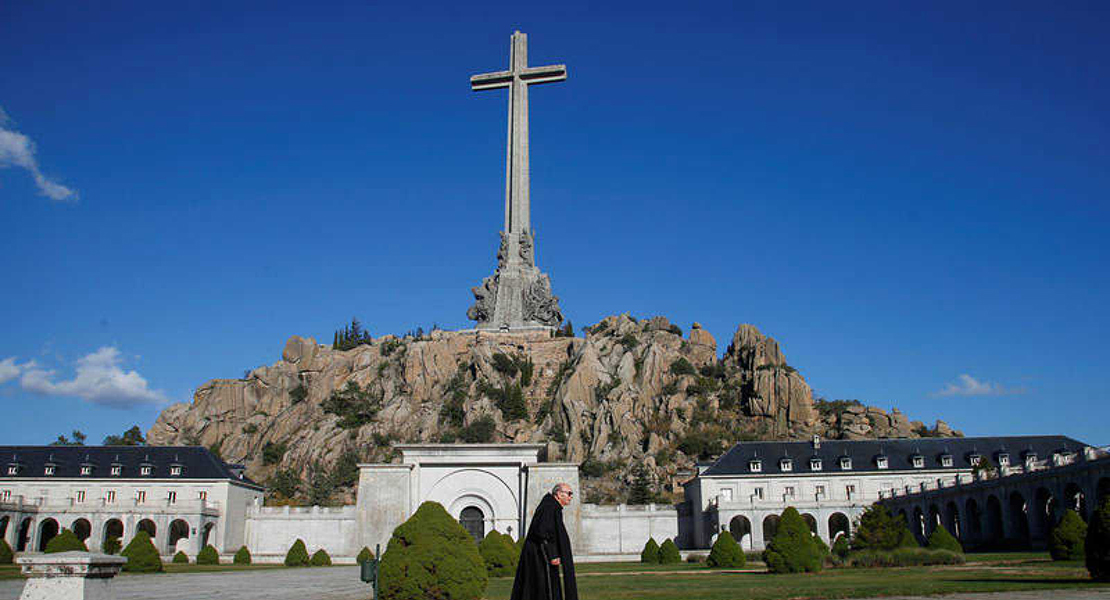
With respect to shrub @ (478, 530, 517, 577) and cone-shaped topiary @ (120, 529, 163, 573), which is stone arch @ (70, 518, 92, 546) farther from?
shrub @ (478, 530, 517, 577)

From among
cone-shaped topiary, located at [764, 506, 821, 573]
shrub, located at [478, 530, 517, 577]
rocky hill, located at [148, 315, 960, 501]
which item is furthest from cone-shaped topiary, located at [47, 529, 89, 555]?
rocky hill, located at [148, 315, 960, 501]

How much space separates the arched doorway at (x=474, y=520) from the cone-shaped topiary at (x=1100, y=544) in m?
41.9

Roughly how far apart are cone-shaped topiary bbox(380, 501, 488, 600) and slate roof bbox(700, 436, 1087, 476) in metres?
45.2

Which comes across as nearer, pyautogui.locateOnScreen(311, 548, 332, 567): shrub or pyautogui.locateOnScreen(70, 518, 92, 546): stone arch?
pyautogui.locateOnScreen(311, 548, 332, 567): shrub

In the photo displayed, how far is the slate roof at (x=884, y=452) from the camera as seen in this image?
2530 inches

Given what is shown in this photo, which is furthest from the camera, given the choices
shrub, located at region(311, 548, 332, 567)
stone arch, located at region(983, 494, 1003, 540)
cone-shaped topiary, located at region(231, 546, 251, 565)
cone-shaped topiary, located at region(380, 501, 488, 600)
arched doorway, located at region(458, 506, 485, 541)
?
arched doorway, located at region(458, 506, 485, 541)

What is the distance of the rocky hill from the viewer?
8294 centimetres

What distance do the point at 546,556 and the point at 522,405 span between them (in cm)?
7990

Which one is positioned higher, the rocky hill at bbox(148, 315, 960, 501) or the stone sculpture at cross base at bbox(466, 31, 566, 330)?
the stone sculpture at cross base at bbox(466, 31, 566, 330)

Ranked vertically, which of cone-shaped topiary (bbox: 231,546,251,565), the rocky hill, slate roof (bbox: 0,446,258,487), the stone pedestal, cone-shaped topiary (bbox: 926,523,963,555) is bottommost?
cone-shaped topiary (bbox: 231,546,251,565)

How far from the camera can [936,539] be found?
128ft

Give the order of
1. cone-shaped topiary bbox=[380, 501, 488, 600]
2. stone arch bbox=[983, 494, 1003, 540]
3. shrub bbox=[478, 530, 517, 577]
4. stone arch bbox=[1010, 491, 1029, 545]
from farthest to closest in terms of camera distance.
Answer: stone arch bbox=[983, 494, 1003, 540] → stone arch bbox=[1010, 491, 1029, 545] → shrub bbox=[478, 530, 517, 577] → cone-shaped topiary bbox=[380, 501, 488, 600]

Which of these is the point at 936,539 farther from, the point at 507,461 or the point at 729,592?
the point at 507,461

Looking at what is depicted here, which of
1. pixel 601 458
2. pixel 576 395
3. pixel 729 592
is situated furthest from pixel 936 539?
pixel 576 395
